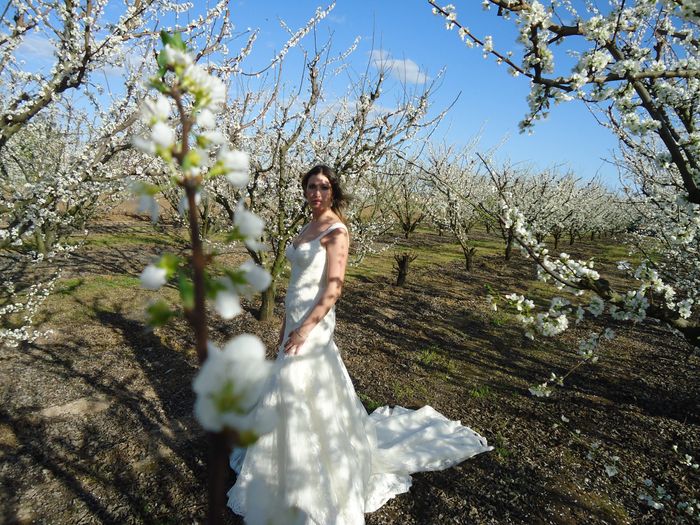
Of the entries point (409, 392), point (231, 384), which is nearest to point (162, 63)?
point (231, 384)

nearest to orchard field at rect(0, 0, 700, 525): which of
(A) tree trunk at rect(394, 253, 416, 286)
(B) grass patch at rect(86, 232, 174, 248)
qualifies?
(A) tree trunk at rect(394, 253, 416, 286)

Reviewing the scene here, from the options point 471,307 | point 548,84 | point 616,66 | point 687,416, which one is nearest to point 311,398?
point 548,84

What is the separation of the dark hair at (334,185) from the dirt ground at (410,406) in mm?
2320

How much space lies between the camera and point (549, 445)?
13.0 feet

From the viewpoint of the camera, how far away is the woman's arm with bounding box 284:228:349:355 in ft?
9.09

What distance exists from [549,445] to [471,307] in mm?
4984

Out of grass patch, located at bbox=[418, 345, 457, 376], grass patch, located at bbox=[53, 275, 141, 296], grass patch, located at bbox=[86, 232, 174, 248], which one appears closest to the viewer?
grass patch, located at bbox=[418, 345, 457, 376]

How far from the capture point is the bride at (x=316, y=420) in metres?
2.70

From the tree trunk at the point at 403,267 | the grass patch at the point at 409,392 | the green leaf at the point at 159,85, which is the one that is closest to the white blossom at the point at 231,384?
the green leaf at the point at 159,85

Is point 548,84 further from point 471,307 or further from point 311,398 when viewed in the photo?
point 471,307

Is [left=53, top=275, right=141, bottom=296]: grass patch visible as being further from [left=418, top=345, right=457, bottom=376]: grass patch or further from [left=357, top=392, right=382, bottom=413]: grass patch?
[left=418, top=345, right=457, bottom=376]: grass patch

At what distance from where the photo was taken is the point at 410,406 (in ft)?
14.8

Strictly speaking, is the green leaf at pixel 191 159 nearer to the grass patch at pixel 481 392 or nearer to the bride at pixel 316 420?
the bride at pixel 316 420

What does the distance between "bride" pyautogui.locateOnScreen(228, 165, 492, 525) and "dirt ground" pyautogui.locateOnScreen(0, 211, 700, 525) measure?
0.28 meters
